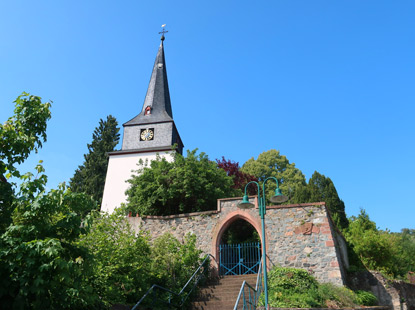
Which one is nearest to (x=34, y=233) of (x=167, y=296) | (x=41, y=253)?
(x=41, y=253)

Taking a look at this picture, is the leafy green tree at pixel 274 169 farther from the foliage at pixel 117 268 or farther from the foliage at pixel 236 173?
the foliage at pixel 117 268

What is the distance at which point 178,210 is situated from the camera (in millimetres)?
16922

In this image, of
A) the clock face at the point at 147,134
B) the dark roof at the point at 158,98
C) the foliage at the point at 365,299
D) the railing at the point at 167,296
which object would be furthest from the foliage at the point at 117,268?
the dark roof at the point at 158,98

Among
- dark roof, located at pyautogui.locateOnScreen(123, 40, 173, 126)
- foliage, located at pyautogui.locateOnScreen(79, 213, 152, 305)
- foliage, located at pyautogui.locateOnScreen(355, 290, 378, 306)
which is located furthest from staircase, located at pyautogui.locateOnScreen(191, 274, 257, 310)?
dark roof, located at pyautogui.locateOnScreen(123, 40, 173, 126)

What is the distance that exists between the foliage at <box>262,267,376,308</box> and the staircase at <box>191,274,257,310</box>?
1.04 metres

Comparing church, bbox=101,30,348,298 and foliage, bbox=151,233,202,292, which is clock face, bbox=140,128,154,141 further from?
foliage, bbox=151,233,202,292

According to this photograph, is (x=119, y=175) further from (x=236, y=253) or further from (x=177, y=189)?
(x=236, y=253)

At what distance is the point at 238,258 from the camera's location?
44.9ft

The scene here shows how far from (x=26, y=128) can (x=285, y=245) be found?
9539mm

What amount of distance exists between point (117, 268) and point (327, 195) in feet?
52.8

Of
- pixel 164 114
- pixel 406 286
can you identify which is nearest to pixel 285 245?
pixel 406 286

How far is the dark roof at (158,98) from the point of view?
101ft

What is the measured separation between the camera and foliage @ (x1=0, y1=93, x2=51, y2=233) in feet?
19.1

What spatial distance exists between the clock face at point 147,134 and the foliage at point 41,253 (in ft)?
77.7
